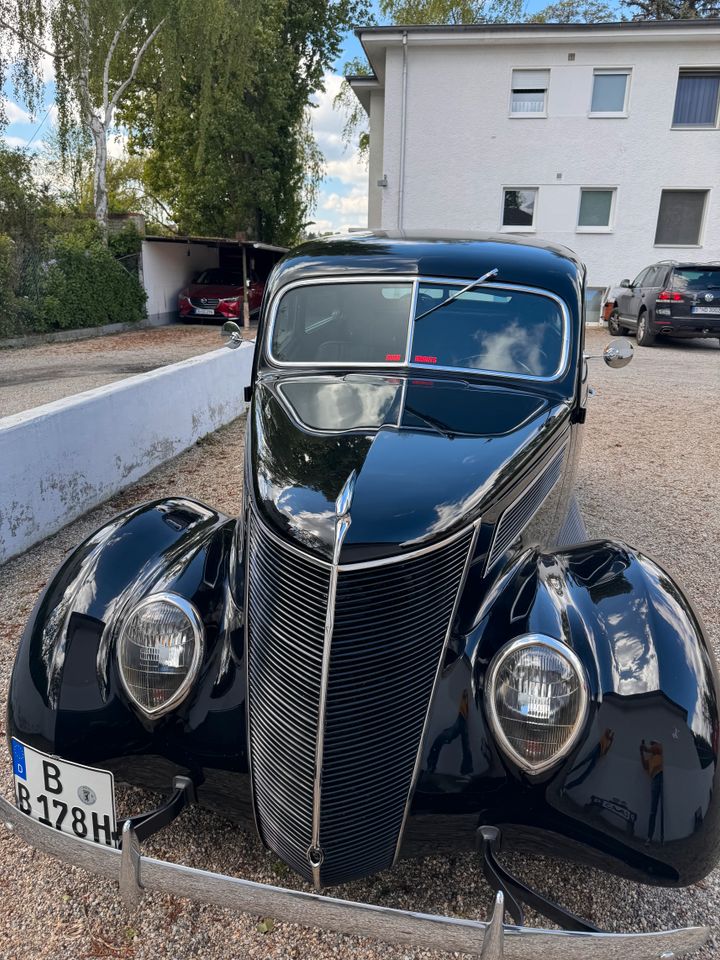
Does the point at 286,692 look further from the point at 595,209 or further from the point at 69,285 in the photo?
the point at 595,209

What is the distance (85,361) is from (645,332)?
11662 mm

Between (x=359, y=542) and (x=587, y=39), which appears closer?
(x=359, y=542)

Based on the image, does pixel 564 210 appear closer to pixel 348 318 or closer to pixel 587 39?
pixel 587 39

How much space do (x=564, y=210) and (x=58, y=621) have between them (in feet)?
64.6

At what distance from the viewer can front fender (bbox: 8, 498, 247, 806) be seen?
204cm

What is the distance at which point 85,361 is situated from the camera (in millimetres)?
13016

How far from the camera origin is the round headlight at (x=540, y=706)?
185 centimetres

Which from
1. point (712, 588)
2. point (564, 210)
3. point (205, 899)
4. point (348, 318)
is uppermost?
point (564, 210)

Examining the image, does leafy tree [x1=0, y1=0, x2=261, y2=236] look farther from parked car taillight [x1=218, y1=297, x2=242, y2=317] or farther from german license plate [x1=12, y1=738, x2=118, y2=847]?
german license plate [x1=12, y1=738, x2=118, y2=847]

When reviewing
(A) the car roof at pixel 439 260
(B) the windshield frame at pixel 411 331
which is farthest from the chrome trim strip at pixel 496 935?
(A) the car roof at pixel 439 260

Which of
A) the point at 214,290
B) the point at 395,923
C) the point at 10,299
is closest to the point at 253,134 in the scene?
the point at 214,290

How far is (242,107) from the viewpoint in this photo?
24250 millimetres

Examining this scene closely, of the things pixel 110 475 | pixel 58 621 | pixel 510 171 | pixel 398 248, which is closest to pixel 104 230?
pixel 510 171

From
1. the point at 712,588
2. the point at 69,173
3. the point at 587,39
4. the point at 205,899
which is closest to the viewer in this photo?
the point at 205,899
